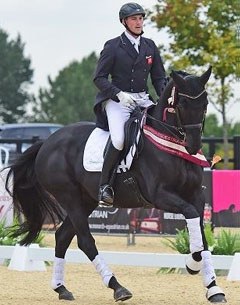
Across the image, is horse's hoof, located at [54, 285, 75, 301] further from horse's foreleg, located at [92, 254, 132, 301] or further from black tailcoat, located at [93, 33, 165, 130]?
black tailcoat, located at [93, 33, 165, 130]

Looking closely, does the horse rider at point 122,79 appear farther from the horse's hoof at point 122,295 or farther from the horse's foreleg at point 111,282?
the horse's hoof at point 122,295

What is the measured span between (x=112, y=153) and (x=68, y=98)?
191ft

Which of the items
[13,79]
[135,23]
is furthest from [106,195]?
[13,79]

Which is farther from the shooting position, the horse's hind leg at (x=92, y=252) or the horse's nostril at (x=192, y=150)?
the horse's hind leg at (x=92, y=252)

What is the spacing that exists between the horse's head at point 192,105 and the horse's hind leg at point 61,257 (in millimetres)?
1929

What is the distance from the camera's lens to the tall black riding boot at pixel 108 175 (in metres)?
9.91

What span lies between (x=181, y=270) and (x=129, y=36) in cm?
341

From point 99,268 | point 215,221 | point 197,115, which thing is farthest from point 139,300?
point 215,221

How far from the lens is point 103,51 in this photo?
10.1 m

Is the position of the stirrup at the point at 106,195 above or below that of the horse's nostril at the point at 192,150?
below

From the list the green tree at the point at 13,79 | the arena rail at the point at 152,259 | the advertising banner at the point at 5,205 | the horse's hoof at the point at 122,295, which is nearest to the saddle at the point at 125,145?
the horse's hoof at the point at 122,295

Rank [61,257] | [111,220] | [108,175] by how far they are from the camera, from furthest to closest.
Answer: [111,220], [61,257], [108,175]

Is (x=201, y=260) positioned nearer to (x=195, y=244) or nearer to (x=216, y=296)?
(x=195, y=244)

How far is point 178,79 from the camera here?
9.24 m
